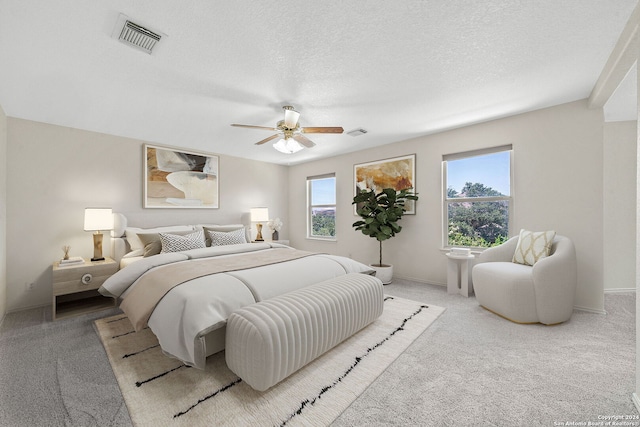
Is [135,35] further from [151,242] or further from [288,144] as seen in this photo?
[151,242]

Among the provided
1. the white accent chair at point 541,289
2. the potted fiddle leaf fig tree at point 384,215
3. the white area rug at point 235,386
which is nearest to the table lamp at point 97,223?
the white area rug at point 235,386

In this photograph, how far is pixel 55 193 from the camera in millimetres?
3217

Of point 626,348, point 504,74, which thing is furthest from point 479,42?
point 626,348

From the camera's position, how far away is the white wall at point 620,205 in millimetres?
3355

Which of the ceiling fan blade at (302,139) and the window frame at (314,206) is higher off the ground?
the ceiling fan blade at (302,139)

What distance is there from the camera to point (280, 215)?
5.96 m

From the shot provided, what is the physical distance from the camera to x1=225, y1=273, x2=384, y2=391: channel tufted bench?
4.93ft

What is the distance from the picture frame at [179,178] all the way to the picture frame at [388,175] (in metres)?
2.71

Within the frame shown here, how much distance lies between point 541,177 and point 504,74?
153 centimetres

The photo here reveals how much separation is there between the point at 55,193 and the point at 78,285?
1314 millimetres

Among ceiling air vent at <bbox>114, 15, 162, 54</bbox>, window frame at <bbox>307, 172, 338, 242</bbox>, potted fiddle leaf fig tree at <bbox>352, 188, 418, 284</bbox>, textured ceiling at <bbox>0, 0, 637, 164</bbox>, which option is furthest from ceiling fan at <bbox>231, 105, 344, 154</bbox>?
window frame at <bbox>307, 172, 338, 242</bbox>

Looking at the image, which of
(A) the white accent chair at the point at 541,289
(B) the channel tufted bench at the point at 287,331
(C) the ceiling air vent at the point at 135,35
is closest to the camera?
(B) the channel tufted bench at the point at 287,331

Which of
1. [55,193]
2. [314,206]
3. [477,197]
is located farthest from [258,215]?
[477,197]

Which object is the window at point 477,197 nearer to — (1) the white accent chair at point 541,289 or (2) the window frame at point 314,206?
(1) the white accent chair at point 541,289
